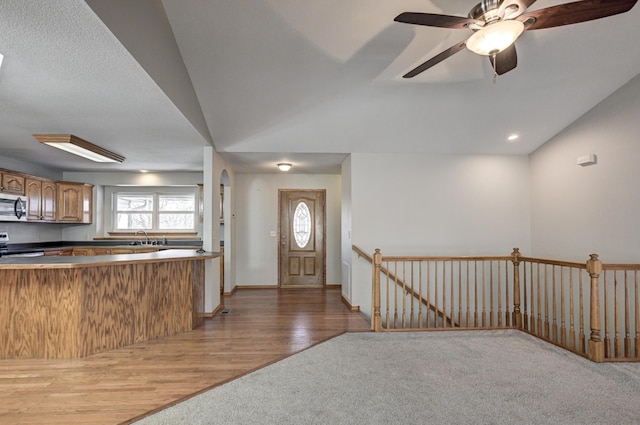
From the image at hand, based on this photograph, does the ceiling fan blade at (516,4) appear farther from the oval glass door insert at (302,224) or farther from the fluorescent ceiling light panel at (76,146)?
the oval glass door insert at (302,224)

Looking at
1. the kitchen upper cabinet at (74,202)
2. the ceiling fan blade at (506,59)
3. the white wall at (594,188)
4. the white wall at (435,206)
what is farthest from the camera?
the kitchen upper cabinet at (74,202)

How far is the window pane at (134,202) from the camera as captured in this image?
7.30m

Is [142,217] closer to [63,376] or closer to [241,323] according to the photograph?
[241,323]

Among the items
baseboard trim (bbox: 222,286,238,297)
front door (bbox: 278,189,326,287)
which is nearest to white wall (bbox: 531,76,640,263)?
front door (bbox: 278,189,326,287)

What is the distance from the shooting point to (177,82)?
3281 mm

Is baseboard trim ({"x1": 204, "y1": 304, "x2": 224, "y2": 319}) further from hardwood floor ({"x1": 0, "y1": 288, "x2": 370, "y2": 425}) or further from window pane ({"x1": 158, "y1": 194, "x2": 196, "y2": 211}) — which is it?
window pane ({"x1": 158, "y1": 194, "x2": 196, "y2": 211})

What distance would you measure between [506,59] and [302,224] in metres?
5.22

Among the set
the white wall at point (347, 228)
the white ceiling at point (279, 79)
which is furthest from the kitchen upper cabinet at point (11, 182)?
the white wall at point (347, 228)

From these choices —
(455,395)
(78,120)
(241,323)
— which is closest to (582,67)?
(455,395)

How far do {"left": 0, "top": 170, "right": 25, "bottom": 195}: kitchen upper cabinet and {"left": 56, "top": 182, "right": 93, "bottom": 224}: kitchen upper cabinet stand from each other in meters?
0.87

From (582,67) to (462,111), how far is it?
126 centimetres

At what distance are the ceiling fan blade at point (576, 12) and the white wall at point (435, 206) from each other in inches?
129

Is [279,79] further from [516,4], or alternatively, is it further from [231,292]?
[231,292]

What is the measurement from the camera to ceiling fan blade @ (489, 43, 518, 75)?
8.54 ft
